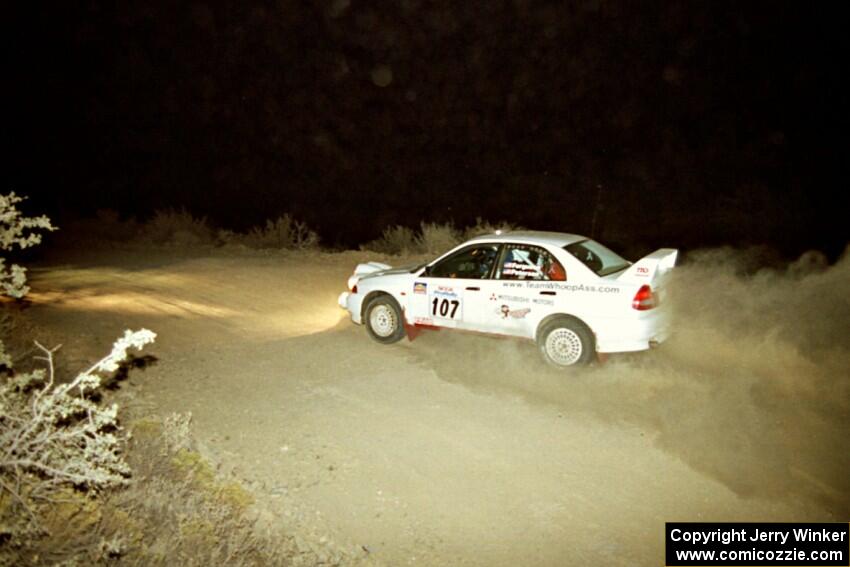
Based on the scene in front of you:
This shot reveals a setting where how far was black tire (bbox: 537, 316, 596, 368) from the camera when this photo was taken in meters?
7.61

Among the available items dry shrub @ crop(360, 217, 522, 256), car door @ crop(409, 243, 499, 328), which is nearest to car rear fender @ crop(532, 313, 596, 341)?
car door @ crop(409, 243, 499, 328)

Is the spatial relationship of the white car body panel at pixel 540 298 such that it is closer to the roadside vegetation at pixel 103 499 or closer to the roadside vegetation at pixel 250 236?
the roadside vegetation at pixel 103 499

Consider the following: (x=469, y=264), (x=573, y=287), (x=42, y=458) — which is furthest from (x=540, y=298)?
(x=42, y=458)

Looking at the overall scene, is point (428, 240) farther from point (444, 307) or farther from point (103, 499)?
point (103, 499)

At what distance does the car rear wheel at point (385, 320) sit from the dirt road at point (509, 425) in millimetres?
237

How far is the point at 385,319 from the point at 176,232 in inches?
560

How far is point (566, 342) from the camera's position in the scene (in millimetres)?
7730

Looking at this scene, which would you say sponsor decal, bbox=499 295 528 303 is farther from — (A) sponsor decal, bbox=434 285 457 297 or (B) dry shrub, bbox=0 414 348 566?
(B) dry shrub, bbox=0 414 348 566

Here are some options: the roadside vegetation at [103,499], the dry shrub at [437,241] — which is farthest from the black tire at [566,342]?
the dry shrub at [437,241]

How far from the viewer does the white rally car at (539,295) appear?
7328mm

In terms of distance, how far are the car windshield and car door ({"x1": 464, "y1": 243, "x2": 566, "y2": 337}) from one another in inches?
13.0

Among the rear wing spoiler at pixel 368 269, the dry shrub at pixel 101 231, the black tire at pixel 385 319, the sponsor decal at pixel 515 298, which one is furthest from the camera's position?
the dry shrub at pixel 101 231

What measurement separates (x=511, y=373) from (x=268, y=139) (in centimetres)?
5698

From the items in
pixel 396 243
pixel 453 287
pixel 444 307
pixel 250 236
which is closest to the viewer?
pixel 453 287
